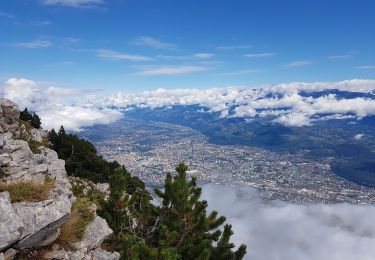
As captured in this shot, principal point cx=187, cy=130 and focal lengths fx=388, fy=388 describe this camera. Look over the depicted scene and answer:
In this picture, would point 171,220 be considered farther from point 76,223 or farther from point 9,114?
point 9,114

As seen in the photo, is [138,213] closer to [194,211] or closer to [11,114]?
[194,211]

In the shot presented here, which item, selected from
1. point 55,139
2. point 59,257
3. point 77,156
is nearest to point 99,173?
point 77,156

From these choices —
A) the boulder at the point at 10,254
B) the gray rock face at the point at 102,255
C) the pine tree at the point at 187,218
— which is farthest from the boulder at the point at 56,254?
the pine tree at the point at 187,218

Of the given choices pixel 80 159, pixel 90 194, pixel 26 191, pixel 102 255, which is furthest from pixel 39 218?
pixel 80 159

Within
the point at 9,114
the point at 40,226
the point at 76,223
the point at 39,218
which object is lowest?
the point at 76,223

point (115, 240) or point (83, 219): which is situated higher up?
point (83, 219)

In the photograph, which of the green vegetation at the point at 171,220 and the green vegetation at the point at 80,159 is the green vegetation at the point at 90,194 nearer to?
the green vegetation at the point at 171,220
